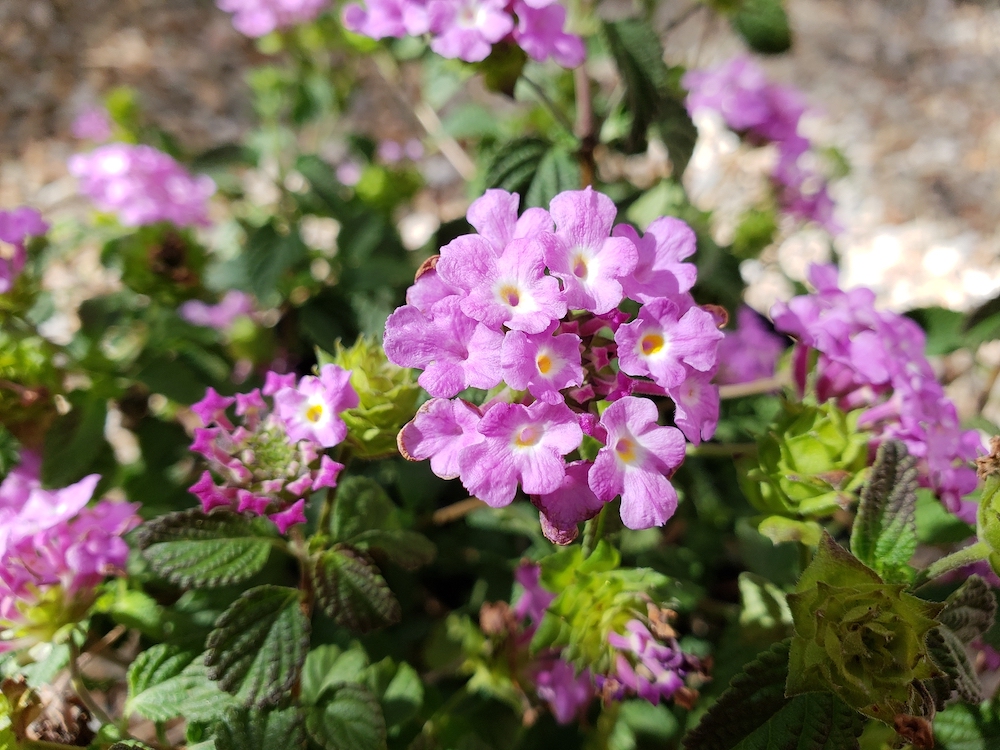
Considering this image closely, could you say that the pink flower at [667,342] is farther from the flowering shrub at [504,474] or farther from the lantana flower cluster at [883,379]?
the lantana flower cluster at [883,379]

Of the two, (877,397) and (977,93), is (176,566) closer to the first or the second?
(877,397)

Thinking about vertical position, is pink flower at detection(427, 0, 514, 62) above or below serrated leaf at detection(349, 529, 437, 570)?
above

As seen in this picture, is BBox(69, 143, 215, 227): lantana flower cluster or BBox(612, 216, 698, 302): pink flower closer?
BBox(612, 216, 698, 302): pink flower

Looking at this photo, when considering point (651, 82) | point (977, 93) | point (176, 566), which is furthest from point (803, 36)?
point (176, 566)

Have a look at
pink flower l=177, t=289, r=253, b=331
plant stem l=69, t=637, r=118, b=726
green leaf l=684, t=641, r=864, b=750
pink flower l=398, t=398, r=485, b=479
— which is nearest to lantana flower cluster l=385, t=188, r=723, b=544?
pink flower l=398, t=398, r=485, b=479

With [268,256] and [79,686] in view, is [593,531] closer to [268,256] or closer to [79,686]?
[79,686]

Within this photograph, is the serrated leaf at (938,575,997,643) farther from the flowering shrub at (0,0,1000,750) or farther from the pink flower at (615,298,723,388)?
the pink flower at (615,298,723,388)

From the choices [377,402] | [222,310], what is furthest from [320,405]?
[222,310]
